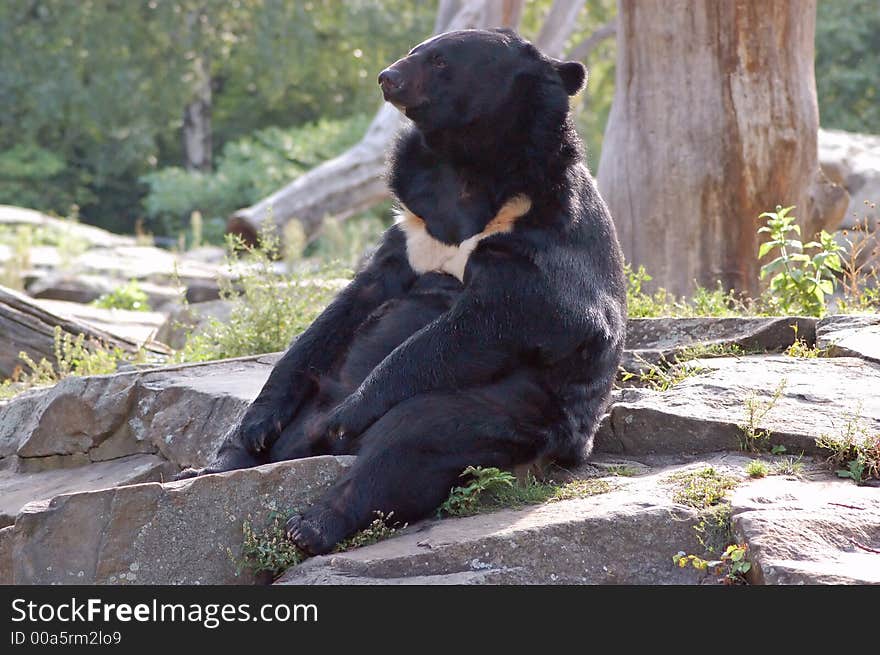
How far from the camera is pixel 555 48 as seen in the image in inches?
526

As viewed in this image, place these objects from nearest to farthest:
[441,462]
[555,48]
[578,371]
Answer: [441,462]
[578,371]
[555,48]

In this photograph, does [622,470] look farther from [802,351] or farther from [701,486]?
[802,351]

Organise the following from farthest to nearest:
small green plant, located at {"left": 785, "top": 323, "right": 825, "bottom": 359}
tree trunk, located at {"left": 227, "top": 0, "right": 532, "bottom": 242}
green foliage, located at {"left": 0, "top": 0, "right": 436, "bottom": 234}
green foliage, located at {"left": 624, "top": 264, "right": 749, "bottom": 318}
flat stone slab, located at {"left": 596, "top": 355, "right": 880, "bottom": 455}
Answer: green foliage, located at {"left": 0, "top": 0, "right": 436, "bottom": 234} → tree trunk, located at {"left": 227, "top": 0, "right": 532, "bottom": 242} → green foliage, located at {"left": 624, "top": 264, "right": 749, "bottom": 318} → small green plant, located at {"left": 785, "top": 323, "right": 825, "bottom": 359} → flat stone slab, located at {"left": 596, "top": 355, "right": 880, "bottom": 455}

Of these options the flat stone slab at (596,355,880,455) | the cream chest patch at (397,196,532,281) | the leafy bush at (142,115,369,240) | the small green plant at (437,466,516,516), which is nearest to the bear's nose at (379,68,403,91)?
the cream chest patch at (397,196,532,281)

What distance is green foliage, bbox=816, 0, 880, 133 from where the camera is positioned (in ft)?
79.5

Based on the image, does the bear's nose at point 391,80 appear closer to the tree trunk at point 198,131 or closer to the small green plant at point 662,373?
the small green plant at point 662,373

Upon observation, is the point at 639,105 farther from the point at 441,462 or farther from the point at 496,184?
the point at 441,462

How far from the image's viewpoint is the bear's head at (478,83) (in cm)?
421

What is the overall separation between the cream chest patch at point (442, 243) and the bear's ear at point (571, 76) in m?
0.48

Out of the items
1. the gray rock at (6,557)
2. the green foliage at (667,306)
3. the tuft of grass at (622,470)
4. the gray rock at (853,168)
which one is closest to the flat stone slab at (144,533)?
the gray rock at (6,557)

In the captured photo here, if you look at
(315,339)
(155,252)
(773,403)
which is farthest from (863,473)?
(155,252)

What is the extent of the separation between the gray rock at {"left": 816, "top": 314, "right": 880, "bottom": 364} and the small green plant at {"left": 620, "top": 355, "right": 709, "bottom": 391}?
23.7 inches

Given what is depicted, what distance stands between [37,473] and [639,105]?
4060 millimetres

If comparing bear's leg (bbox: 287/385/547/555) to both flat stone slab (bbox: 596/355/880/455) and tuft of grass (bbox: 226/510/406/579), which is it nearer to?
tuft of grass (bbox: 226/510/406/579)
